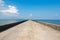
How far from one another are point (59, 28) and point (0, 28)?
7.55 m

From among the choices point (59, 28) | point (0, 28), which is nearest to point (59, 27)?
point (59, 28)

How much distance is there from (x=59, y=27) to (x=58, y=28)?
0.44 metres

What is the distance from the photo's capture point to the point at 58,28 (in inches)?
739

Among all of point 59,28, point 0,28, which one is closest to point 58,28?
point 59,28

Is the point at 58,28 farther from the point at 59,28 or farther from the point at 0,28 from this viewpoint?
the point at 0,28

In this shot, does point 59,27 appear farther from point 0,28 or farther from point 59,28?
point 0,28

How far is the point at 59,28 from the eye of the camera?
60.2 ft

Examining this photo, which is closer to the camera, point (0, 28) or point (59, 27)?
point (0, 28)

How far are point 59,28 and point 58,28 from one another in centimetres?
43

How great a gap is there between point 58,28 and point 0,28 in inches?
300

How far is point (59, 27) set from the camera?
18359mm

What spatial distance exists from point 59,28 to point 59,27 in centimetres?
13

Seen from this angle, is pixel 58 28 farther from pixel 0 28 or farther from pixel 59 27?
pixel 0 28

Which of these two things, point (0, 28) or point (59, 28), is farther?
point (59, 28)
